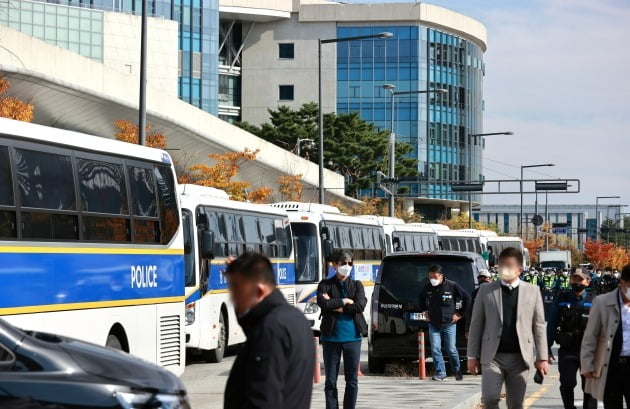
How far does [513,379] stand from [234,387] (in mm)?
5483

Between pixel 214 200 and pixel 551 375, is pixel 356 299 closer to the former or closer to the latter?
pixel 551 375

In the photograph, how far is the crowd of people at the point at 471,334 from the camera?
6.79 m

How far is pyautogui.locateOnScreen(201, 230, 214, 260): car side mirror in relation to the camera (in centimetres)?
2370

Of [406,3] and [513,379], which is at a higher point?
[406,3]

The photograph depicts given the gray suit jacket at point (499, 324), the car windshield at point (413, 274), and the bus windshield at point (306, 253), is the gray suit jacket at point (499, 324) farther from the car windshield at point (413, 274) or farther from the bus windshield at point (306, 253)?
the bus windshield at point (306, 253)

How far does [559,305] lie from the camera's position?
49.3 feet

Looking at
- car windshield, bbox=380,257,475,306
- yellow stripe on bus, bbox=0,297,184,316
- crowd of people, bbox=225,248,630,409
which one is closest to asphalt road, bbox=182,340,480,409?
crowd of people, bbox=225,248,630,409

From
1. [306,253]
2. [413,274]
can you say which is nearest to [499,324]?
[413,274]

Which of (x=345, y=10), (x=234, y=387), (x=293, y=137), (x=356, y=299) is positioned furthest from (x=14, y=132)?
(x=345, y=10)

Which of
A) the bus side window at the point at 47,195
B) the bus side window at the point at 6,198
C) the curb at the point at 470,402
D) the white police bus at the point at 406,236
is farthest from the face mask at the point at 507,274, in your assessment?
the white police bus at the point at 406,236

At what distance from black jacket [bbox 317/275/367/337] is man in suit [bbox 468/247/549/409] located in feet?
10.7

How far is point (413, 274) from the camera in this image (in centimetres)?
2267

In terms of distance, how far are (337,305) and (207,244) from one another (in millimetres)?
8982

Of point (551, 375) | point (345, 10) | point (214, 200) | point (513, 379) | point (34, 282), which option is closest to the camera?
point (513, 379)
